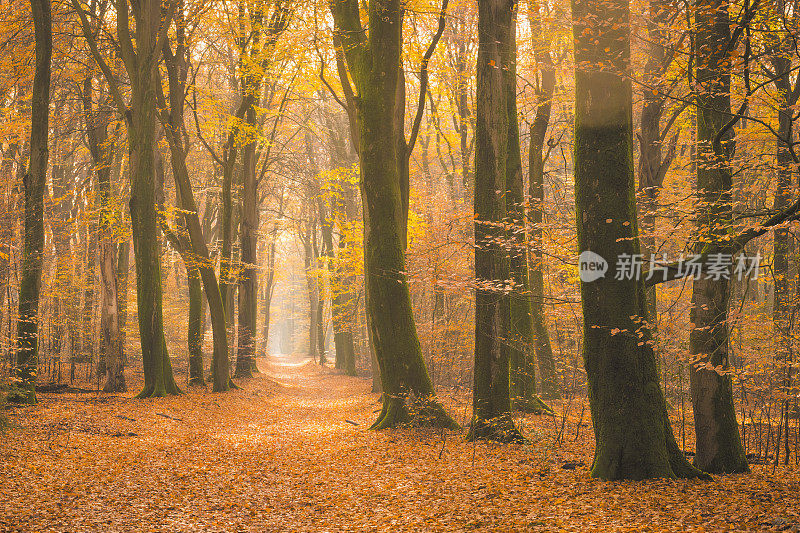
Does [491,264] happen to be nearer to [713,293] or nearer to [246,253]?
[713,293]

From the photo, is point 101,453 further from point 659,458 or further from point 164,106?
point 164,106

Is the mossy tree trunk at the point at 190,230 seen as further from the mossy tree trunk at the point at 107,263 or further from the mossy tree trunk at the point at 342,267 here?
the mossy tree trunk at the point at 342,267

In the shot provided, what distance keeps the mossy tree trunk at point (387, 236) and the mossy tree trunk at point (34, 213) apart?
6593 millimetres

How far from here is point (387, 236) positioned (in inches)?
372

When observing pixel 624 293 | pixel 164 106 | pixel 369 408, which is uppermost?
pixel 164 106

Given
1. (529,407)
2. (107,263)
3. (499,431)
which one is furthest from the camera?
(107,263)

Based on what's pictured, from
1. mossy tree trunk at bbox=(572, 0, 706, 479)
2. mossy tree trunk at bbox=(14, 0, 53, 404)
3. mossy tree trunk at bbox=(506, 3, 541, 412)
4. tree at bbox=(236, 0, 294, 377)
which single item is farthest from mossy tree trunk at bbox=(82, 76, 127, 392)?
mossy tree trunk at bbox=(572, 0, 706, 479)

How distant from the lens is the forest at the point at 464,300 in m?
5.41

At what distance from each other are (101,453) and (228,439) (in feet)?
7.91

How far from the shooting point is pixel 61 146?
1950cm

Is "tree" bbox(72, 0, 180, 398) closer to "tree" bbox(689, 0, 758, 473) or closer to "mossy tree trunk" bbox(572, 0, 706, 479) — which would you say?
"mossy tree trunk" bbox(572, 0, 706, 479)

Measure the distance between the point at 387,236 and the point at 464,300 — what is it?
6.82 m

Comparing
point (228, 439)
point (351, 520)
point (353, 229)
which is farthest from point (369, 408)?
point (351, 520)

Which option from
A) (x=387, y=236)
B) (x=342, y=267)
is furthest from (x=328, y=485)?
(x=342, y=267)
